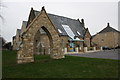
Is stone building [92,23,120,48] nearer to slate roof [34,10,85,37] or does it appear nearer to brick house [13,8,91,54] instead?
slate roof [34,10,85,37]

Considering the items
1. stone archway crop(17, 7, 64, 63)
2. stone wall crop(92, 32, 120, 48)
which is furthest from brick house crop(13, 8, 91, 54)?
stone wall crop(92, 32, 120, 48)

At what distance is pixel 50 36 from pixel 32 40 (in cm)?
272

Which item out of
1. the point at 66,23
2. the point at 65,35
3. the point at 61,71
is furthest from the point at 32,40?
the point at 66,23

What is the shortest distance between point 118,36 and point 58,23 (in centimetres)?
3883

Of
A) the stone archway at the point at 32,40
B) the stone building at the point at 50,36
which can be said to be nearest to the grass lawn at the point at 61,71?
the stone archway at the point at 32,40

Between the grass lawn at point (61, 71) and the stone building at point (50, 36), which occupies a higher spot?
the stone building at point (50, 36)

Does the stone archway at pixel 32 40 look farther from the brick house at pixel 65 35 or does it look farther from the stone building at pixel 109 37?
the stone building at pixel 109 37

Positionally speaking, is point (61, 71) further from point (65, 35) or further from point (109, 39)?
point (109, 39)

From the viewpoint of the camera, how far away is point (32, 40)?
12.5m

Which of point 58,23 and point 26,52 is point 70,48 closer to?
point 58,23

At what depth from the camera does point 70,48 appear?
31.9m

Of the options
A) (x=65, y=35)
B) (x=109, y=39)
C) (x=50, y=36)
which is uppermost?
(x=65, y=35)

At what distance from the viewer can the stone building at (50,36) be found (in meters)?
12.2

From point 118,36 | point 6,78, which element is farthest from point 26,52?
point 118,36
